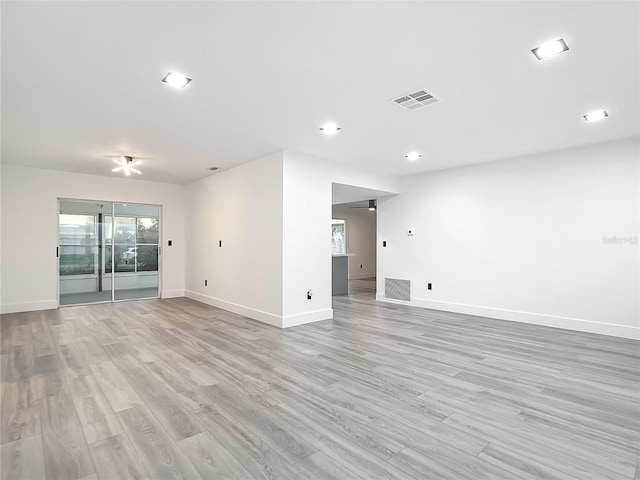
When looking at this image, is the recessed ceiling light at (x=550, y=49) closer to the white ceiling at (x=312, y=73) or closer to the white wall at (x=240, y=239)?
the white ceiling at (x=312, y=73)

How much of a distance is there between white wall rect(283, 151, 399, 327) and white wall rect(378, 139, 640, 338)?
2.15 meters

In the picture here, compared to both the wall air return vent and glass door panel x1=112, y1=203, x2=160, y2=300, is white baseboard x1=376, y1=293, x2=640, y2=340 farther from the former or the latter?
glass door panel x1=112, y1=203, x2=160, y2=300

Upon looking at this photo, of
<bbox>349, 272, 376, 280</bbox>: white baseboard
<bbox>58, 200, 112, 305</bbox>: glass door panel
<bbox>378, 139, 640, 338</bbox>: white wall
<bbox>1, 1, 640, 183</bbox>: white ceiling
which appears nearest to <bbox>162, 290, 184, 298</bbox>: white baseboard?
<bbox>58, 200, 112, 305</bbox>: glass door panel

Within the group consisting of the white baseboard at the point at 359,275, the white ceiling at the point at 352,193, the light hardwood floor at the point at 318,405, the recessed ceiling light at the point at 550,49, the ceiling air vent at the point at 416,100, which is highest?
the ceiling air vent at the point at 416,100

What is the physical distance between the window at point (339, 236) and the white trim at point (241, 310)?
5787 millimetres

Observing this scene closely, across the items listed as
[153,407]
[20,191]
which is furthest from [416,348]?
[20,191]

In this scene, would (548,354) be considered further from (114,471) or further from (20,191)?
(20,191)

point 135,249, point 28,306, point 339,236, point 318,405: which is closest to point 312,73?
point 318,405

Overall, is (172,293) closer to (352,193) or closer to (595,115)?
(352,193)

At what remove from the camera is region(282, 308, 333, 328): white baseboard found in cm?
501

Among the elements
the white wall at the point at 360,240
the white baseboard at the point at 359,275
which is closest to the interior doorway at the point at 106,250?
the white wall at the point at 360,240

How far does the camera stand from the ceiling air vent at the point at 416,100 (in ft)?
10.3

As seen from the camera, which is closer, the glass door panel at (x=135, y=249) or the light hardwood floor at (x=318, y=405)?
the light hardwood floor at (x=318, y=405)

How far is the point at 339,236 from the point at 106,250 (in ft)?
24.1
